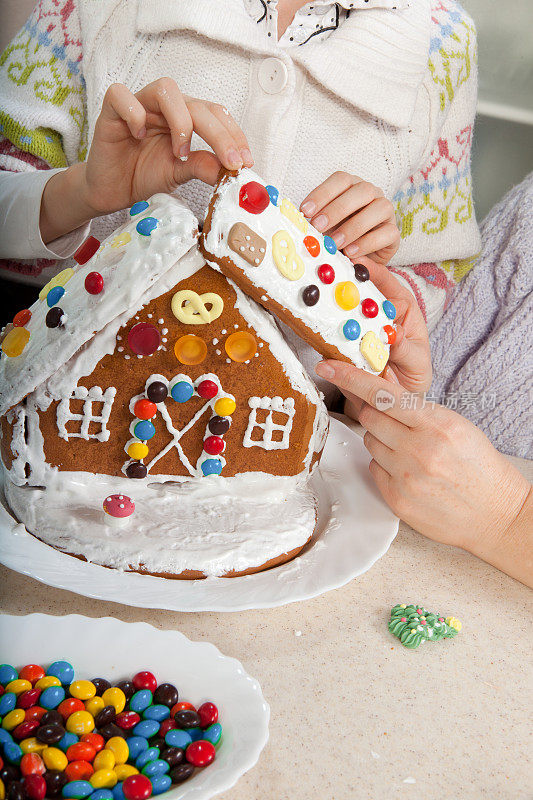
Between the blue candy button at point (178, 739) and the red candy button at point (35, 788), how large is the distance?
0.08 meters

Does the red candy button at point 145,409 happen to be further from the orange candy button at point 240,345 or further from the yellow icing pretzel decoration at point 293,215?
the yellow icing pretzel decoration at point 293,215

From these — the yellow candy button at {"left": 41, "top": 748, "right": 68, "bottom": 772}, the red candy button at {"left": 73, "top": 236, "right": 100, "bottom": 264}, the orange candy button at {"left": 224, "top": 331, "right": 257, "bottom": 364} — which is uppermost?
the orange candy button at {"left": 224, "top": 331, "right": 257, "bottom": 364}

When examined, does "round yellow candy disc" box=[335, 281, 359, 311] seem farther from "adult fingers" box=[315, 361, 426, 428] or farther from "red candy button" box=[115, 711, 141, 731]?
"red candy button" box=[115, 711, 141, 731]

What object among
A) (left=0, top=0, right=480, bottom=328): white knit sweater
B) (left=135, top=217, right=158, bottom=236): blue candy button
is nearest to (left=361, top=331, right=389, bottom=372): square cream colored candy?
(left=135, top=217, right=158, bottom=236): blue candy button

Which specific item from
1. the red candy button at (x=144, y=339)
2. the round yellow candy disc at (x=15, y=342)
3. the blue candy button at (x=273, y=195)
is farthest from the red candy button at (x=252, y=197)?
the round yellow candy disc at (x=15, y=342)

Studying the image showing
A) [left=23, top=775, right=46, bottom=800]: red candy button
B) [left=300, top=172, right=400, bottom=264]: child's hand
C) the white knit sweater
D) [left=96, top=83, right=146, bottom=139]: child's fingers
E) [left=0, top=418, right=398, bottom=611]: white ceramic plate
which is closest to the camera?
[left=23, top=775, right=46, bottom=800]: red candy button

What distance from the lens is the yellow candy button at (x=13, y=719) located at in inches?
17.8

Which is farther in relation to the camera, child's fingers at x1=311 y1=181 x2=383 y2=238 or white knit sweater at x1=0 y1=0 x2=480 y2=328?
white knit sweater at x1=0 y1=0 x2=480 y2=328

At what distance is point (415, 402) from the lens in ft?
2.32

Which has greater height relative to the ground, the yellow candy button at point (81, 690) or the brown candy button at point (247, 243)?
the brown candy button at point (247, 243)

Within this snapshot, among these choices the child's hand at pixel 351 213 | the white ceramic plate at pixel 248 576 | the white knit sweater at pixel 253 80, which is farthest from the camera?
the white knit sweater at pixel 253 80

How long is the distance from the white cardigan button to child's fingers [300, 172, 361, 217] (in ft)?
0.53

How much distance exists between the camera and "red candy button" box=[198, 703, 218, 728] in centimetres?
45

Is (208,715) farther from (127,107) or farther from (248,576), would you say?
(127,107)
